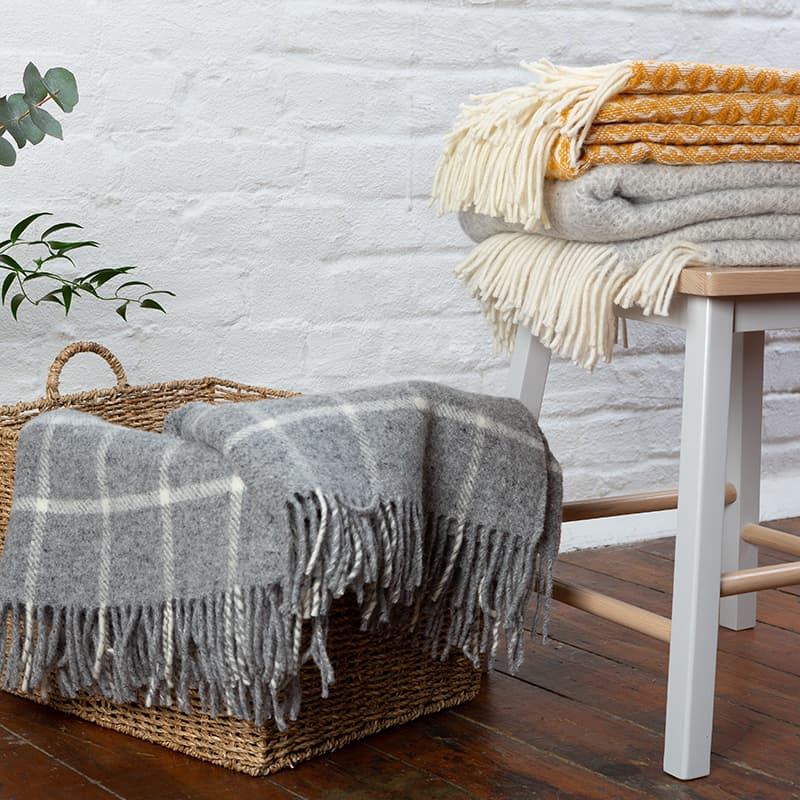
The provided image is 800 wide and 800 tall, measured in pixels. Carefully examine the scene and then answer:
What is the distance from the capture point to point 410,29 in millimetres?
1665

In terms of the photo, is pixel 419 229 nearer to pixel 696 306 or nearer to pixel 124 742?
pixel 696 306

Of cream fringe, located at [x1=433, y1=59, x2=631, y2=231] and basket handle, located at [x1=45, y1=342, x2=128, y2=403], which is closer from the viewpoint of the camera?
cream fringe, located at [x1=433, y1=59, x2=631, y2=231]

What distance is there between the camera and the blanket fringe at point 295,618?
97 cm

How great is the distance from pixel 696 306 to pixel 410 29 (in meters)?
0.76

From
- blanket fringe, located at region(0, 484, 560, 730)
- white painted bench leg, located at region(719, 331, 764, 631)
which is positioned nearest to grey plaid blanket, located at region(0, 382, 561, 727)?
blanket fringe, located at region(0, 484, 560, 730)

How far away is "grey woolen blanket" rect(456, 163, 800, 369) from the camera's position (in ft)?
3.59

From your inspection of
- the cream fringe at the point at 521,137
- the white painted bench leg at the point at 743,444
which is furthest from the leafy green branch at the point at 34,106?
the white painted bench leg at the point at 743,444

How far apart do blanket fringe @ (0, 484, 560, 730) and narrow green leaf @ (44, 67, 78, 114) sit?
1.49 feet

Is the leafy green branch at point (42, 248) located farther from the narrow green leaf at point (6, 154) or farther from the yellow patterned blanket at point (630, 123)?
the yellow patterned blanket at point (630, 123)

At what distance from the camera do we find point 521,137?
1139 millimetres

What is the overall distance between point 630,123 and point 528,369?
12.9 inches

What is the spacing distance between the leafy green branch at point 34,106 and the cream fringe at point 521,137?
0.38 metres

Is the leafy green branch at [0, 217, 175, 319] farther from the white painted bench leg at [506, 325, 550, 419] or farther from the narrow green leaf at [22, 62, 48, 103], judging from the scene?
the white painted bench leg at [506, 325, 550, 419]

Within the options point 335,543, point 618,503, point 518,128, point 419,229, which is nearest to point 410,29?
point 419,229
